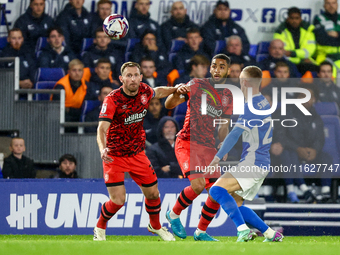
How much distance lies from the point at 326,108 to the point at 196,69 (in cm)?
246

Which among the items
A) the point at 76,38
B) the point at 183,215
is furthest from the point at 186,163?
the point at 76,38

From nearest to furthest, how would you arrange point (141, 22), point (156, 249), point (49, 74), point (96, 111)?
point (156, 249), point (96, 111), point (49, 74), point (141, 22)

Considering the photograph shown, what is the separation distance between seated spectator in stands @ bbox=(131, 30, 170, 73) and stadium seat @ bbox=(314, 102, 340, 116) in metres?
2.91

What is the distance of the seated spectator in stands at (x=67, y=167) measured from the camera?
8.77 m

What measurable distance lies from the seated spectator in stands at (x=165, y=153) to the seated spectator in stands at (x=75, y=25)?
3203 millimetres

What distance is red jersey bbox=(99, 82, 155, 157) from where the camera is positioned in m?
6.49

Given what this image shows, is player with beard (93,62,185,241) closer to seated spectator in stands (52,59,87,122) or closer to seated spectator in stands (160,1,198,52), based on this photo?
seated spectator in stands (52,59,87,122)

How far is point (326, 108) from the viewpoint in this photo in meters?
9.76

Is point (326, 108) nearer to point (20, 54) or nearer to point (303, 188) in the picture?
point (303, 188)

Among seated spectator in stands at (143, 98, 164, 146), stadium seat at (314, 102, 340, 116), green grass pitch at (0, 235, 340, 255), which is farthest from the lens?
stadium seat at (314, 102, 340, 116)

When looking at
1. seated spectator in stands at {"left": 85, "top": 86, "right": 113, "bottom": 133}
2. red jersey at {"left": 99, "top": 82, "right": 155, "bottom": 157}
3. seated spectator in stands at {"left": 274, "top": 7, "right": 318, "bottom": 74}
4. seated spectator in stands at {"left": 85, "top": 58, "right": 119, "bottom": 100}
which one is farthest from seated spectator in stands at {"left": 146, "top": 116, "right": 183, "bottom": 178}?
seated spectator in stands at {"left": 274, "top": 7, "right": 318, "bottom": 74}

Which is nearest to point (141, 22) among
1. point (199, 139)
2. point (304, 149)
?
point (304, 149)

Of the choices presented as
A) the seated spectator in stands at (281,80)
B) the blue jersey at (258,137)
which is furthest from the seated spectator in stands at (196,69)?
the blue jersey at (258,137)

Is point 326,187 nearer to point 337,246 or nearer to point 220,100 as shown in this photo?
point 220,100
